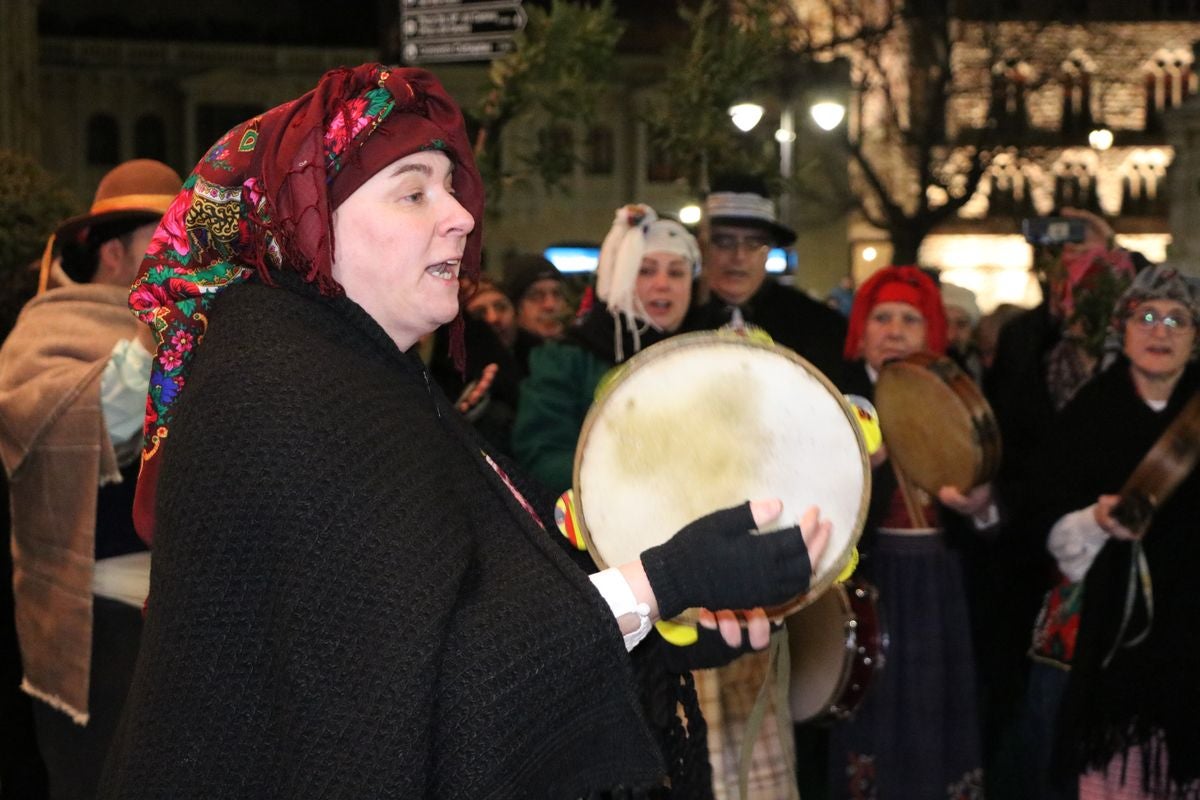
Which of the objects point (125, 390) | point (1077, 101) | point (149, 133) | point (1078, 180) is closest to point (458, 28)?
point (125, 390)

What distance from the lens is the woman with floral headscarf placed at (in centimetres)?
196

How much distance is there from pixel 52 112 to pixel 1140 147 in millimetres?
32465

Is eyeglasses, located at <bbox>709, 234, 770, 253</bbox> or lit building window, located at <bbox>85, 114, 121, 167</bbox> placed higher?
lit building window, located at <bbox>85, 114, 121, 167</bbox>

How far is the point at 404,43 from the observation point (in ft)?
24.7

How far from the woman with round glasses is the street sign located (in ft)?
9.35

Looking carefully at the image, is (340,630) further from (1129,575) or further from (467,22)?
(467,22)

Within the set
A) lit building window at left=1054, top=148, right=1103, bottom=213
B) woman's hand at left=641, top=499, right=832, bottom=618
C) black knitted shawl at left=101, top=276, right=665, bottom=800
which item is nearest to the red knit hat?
woman's hand at left=641, top=499, right=832, bottom=618

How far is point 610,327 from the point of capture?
15.7 feet

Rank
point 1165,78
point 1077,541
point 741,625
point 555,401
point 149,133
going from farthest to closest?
point 1165,78 < point 149,133 < point 1077,541 < point 555,401 < point 741,625

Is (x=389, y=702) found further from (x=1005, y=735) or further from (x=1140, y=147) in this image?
(x=1140, y=147)

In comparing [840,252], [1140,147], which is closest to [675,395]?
[840,252]

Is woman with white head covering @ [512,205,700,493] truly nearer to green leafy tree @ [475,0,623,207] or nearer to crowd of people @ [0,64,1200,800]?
crowd of people @ [0,64,1200,800]

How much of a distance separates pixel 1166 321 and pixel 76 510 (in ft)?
11.8

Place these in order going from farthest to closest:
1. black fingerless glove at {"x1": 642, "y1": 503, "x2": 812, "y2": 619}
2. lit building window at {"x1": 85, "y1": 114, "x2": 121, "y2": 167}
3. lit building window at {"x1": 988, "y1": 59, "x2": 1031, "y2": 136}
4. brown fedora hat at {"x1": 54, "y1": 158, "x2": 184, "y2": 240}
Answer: lit building window at {"x1": 85, "y1": 114, "x2": 121, "y2": 167} < lit building window at {"x1": 988, "y1": 59, "x2": 1031, "y2": 136} < brown fedora hat at {"x1": 54, "y1": 158, "x2": 184, "y2": 240} < black fingerless glove at {"x1": 642, "y1": 503, "x2": 812, "y2": 619}
